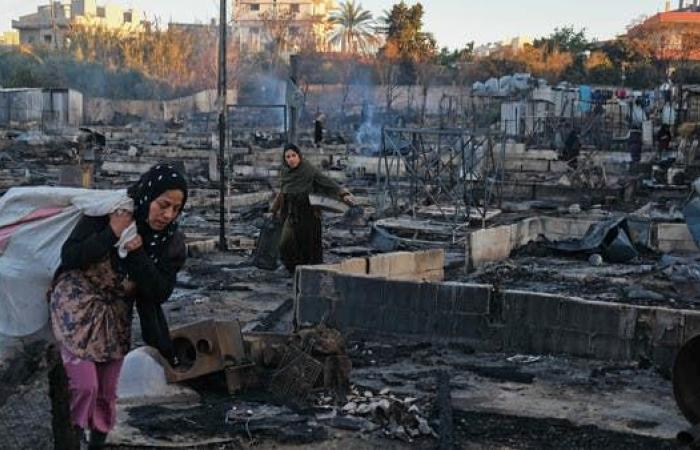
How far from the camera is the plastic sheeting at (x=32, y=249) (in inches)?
161

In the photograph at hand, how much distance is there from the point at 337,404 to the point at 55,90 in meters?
35.5

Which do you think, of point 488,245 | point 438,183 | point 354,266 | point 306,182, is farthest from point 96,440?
point 438,183

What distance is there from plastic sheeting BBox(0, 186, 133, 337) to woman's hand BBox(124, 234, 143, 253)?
1.00 feet

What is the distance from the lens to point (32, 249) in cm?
412

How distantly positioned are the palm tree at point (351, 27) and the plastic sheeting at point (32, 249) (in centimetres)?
5830

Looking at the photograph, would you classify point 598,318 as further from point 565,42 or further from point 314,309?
point 565,42

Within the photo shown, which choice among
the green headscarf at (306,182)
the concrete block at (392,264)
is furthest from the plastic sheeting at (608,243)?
the green headscarf at (306,182)

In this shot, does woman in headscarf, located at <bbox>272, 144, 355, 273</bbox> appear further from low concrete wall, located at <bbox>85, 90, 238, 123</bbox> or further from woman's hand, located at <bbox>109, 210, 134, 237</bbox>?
low concrete wall, located at <bbox>85, 90, 238, 123</bbox>

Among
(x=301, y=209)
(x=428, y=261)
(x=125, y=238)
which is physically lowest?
(x=428, y=261)

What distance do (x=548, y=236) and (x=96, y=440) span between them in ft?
35.5

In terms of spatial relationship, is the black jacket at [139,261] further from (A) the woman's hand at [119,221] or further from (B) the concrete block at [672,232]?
(B) the concrete block at [672,232]

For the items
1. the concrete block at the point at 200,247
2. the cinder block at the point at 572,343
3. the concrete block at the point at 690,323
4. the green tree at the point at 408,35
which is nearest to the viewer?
the concrete block at the point at 690,323

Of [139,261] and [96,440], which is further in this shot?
[96,440]

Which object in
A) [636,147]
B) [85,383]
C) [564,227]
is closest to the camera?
[85,383]
